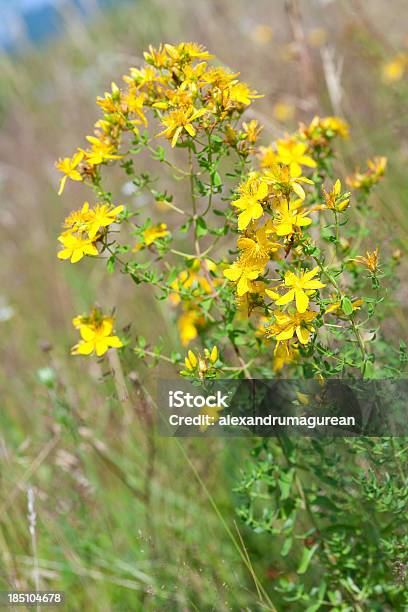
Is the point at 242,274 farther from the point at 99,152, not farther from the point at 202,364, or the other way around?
the point at 99,152

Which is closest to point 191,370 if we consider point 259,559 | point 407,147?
point 259,559

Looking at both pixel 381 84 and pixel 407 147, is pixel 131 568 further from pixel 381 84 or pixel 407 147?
pixel 381 84

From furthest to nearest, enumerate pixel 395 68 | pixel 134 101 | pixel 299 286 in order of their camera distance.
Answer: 1. pixel 395 68
2. pixel 134 101
3. pixel 299 286

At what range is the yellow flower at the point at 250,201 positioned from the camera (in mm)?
1130

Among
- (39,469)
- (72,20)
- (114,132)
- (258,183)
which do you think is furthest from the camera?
(72,20)

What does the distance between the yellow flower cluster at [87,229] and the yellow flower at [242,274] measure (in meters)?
0.30

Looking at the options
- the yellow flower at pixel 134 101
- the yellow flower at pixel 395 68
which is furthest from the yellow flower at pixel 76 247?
the yellow flower at pixel 395 68

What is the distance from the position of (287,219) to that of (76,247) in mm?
492

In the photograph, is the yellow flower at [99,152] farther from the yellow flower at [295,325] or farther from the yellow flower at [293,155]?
the yellow flower at [295,325]

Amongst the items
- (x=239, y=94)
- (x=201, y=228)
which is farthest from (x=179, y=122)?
(x=201, y=228)

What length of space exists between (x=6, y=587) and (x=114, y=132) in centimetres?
149

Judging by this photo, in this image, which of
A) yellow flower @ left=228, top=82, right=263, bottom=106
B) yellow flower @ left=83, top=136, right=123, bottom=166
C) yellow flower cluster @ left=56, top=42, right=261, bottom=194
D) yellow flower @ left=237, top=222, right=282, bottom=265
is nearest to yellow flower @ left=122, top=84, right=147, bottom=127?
yellow flower cluster @ left=56, top=42, right=261, bottom=194

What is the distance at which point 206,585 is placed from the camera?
1631 mm

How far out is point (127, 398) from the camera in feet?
5.86
